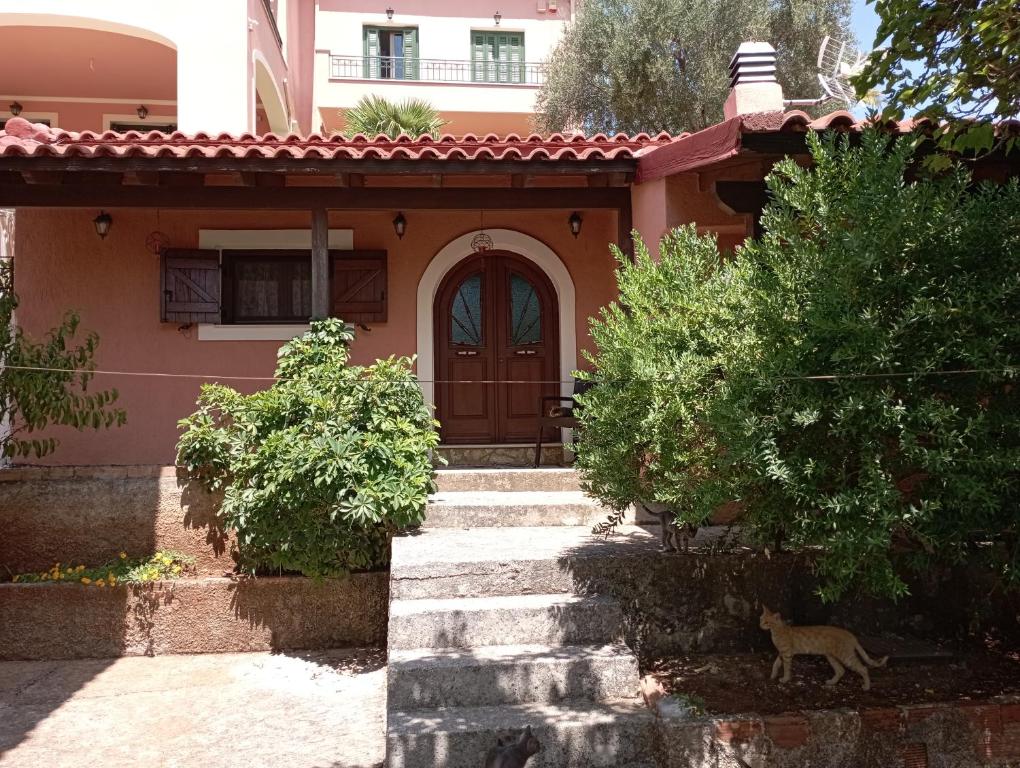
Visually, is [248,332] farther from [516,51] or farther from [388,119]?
[516,51]

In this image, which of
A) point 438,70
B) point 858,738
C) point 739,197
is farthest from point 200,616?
point 438,70

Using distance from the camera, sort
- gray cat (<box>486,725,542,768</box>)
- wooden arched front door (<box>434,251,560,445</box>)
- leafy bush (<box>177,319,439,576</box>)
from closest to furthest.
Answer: gray cat (<box>486,725,542,768</box>), leafy bush (<box>177,319,439,576</box>), wooden arched front door (<box>434,251,560,445</box>)

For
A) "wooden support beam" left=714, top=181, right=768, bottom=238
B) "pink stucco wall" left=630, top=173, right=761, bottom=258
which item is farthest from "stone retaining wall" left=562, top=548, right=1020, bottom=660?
"pink stucco wall" left=630, top=173, right=761, bottom=258

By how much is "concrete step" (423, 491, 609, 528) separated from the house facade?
1.65 meters

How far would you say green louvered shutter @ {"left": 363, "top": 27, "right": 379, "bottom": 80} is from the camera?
18625 millimetres

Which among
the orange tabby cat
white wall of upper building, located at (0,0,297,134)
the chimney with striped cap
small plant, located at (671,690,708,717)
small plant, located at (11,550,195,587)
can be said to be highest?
white wall of upper building, located at (0,0,297,134)

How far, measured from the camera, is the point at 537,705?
14.0ft

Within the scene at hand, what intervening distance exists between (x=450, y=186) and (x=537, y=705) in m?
4.54

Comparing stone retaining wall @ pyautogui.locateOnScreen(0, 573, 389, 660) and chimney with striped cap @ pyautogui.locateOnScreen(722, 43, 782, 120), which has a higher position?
chimney with striped cap @ pyautogui.locateOnScreen(722, 43, 782, 120)

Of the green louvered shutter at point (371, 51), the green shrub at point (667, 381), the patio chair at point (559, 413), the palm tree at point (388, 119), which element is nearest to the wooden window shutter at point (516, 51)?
the green louvered shutter at point (371, 51)

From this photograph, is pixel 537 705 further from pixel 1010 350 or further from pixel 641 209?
pixel 641 209

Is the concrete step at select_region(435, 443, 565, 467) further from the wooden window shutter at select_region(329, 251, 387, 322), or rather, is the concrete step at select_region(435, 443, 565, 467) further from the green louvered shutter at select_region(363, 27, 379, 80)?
the green louvered shutter at select_region(363, 27, 379, 80)

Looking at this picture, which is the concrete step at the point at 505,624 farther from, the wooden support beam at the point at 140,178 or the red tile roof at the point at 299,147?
the wooden support beam at the point at 140,178

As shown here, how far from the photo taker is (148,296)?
8109mm
